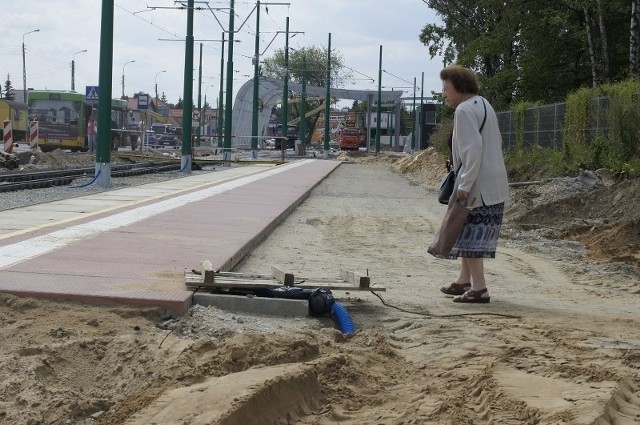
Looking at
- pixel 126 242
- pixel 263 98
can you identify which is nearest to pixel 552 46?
pixel 126 242

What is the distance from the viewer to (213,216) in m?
13.9

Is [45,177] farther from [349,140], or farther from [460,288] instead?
[349,140]

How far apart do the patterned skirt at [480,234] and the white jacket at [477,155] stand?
0.27 ft

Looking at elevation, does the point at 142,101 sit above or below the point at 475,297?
above

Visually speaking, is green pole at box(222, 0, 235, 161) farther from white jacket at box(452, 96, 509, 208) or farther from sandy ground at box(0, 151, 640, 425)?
white jacket at box(452, 96, 509, 208)

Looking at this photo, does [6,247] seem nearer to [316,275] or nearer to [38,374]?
[316,275]

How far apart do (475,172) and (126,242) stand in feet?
12.6

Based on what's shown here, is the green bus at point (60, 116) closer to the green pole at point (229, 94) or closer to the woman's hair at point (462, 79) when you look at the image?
the green pole at point (229, 94)

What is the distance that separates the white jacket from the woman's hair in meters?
0.09

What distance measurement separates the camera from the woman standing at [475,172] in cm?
775

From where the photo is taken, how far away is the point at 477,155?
771 cm

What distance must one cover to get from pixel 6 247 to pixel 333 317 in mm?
3536

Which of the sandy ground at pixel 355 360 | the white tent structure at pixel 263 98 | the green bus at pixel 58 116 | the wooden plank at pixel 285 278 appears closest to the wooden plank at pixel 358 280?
the sandy ground at pixel 355 360

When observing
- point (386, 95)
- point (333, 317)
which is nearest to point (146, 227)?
point (333, 317)
